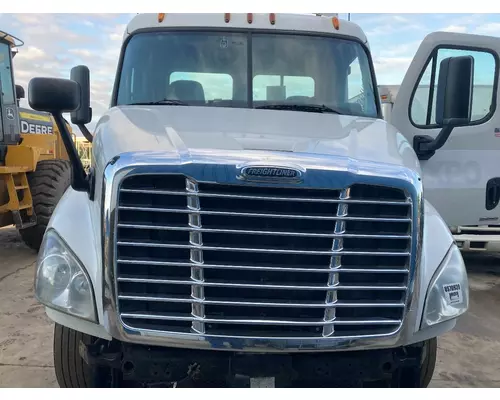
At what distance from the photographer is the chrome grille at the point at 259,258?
229 centimetres

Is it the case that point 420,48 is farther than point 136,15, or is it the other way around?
point 420,48

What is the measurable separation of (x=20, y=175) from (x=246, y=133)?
565 centimetres

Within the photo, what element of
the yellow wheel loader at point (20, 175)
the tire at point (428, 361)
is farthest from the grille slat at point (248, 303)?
the yellow wheel loader at point (20, 175)

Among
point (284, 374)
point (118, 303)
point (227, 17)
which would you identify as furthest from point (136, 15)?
point (284, 374)

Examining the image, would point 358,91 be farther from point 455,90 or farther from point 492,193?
point 492,193

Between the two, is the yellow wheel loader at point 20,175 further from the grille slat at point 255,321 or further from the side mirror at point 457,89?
the side mirror at point 457,89

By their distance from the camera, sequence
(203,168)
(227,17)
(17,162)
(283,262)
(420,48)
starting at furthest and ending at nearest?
(17,162)
(420,48)
(227,17)
(283,262)
(203,168)

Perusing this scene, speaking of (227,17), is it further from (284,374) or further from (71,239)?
(284,374)

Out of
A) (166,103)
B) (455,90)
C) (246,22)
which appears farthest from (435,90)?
(166,103)

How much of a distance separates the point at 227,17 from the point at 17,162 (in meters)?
4.71

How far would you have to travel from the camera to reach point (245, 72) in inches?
147

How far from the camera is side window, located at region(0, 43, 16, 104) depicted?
24.7ft

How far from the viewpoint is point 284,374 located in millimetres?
2463

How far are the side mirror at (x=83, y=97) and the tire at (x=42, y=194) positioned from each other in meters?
3.61
